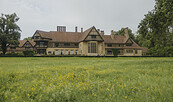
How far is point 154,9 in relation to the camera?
18.7 metres

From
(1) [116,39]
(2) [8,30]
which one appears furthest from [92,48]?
(2) [8,30]

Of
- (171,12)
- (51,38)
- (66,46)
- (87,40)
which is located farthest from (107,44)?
(171,12)

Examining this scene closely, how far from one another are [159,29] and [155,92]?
1531 cm

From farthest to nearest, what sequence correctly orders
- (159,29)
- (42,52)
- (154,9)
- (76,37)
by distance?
(76,37) → (42,52) → (154,9) → (159,29)

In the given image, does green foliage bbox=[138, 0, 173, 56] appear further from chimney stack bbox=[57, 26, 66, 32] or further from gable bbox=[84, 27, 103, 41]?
chimney stack bbox=[57, 26, 66, 32]

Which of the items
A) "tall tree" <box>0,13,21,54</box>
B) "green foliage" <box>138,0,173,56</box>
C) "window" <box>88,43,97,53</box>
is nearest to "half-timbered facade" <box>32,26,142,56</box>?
"window" <box>88,43,97,53</box>

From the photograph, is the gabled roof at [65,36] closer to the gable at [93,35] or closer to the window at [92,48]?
the gable at [93,35]

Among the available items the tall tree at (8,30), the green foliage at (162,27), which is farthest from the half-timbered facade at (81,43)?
the green foliage at (162,27)

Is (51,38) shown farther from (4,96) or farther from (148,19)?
(4,96)

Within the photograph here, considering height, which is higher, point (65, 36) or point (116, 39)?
point (65, 36)

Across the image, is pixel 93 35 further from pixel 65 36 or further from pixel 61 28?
pixel 61 28

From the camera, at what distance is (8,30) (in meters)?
46.3

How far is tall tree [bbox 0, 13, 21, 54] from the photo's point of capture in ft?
145

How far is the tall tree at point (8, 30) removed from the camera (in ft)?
145
